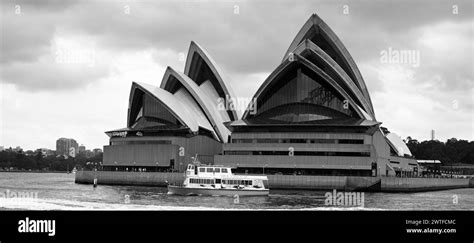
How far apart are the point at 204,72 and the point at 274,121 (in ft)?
60.9

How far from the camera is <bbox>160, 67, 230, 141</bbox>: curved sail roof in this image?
100475mm

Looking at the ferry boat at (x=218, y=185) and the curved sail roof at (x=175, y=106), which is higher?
the curved sail roof at (x=175, y=106)

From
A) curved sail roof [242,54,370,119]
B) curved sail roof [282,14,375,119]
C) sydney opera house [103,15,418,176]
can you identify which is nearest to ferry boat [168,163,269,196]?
sydney opera house [103,15,418,176]

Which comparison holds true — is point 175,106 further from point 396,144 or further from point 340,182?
point 396,144

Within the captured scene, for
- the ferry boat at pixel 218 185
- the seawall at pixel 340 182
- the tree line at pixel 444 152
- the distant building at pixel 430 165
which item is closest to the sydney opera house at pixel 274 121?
the seawall at pixel 340 182

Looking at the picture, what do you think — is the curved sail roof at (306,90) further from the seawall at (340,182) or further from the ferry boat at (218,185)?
the ferry boat at (218,185)

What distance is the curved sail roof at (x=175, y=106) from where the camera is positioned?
9731cm

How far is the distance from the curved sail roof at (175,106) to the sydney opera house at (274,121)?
0.17 m

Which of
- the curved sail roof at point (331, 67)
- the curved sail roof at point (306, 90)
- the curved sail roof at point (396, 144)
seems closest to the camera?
the curved sail roof at point (331, 67)

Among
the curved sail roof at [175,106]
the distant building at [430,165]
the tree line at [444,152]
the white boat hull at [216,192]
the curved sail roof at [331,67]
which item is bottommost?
the white boat hull at [216,192]

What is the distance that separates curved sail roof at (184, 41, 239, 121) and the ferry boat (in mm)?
36924

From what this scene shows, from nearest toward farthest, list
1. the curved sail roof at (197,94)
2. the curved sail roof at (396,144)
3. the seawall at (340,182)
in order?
the seawall at (340,182)
the curved sail roof at (197,94)
the curved sail roof at (396,144)

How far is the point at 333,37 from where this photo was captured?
9200 cm
